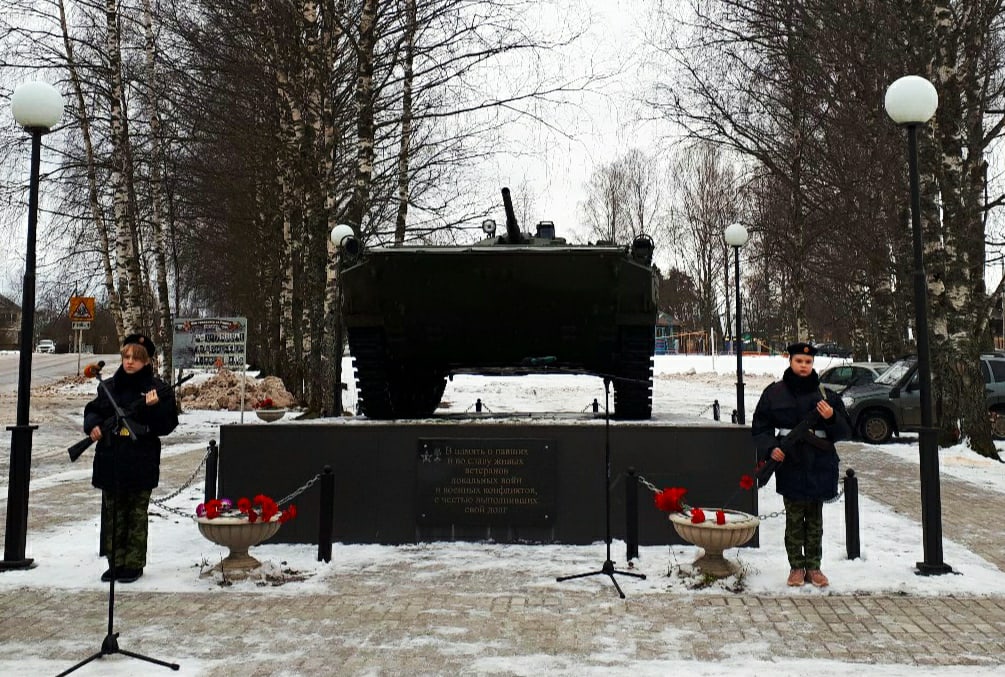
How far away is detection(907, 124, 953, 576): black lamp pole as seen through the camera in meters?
6.11

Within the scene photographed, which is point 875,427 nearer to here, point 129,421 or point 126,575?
point 126,575

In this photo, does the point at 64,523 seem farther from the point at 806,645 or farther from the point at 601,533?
the point at 806,645

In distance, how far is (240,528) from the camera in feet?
20.0

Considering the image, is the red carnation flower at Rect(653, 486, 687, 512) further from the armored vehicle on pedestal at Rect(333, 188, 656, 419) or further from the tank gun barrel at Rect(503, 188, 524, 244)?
the tank gun barrel at Rect(503, 188, 524, 244)

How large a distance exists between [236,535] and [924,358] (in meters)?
5.42

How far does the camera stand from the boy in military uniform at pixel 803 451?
5684 mm

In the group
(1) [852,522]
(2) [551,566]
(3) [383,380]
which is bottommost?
(2) [551,566]

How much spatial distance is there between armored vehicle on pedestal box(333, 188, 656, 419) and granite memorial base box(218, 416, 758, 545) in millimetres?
828

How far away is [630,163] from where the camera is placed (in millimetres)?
47719

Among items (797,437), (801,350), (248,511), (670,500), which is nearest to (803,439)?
(797,437)

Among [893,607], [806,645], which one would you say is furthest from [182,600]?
[893,607]

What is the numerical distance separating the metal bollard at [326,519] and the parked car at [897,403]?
11.6 m

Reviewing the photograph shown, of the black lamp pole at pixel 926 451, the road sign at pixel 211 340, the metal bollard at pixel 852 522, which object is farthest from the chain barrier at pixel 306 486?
the road sign at pixel 211 340

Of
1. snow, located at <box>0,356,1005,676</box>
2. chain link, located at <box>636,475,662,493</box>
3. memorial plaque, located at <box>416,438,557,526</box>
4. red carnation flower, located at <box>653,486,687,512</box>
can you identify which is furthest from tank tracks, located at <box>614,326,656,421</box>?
red carnation flower, located at <box>653,486,687,512</box>
